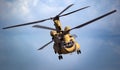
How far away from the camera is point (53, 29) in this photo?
187ft

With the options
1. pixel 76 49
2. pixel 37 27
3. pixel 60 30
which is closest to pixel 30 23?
pixel 37 27

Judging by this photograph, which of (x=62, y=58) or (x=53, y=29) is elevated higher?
(x=53, y=29)

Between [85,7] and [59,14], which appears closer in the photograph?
[85,7]

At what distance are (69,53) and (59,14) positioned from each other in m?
9.03

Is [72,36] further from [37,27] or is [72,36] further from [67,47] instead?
[37,27]

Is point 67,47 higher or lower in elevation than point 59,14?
lower

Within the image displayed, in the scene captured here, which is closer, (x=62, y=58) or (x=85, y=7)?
(x=85, y=7)

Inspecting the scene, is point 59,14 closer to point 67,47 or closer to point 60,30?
point 60,30

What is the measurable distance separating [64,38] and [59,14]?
5.78 meters

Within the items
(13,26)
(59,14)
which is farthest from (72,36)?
(13,26)

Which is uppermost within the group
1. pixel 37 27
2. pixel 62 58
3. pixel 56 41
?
pixel 37 27

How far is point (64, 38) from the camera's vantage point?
188ft

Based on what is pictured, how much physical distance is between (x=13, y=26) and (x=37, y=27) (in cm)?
477

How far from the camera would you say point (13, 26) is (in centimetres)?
5338
